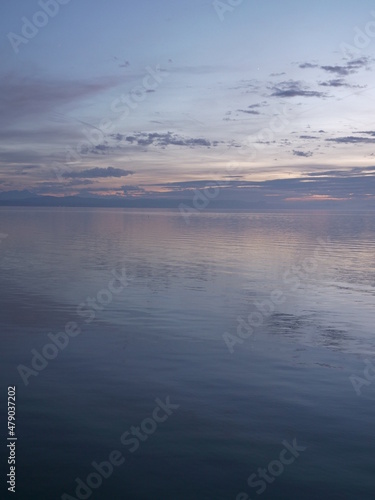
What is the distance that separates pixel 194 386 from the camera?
1712 cm

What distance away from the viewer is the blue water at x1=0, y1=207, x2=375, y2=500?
39.7 ft

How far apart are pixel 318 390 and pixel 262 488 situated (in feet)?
18.8

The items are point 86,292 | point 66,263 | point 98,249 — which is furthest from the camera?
point 98,249

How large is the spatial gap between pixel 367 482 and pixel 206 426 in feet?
13.3

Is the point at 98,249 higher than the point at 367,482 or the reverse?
higher

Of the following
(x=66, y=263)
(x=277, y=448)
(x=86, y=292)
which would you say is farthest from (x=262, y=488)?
(x=66, y=263)

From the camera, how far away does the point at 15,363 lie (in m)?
18.8

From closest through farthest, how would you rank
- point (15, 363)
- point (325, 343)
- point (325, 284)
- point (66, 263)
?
point (15, 363)
point (325, 343)
point (325, 284)
point (66, 263)

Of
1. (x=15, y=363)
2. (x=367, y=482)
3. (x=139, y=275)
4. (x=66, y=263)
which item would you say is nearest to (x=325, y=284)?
(x=139, y=275)

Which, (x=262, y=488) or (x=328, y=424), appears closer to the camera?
(x=262, y=488)

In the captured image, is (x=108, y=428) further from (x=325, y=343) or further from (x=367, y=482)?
(x=325, y=343)

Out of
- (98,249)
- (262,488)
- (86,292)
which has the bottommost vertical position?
(262,488)

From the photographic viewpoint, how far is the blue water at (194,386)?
1209 centimetres

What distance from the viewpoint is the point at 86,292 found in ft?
105
